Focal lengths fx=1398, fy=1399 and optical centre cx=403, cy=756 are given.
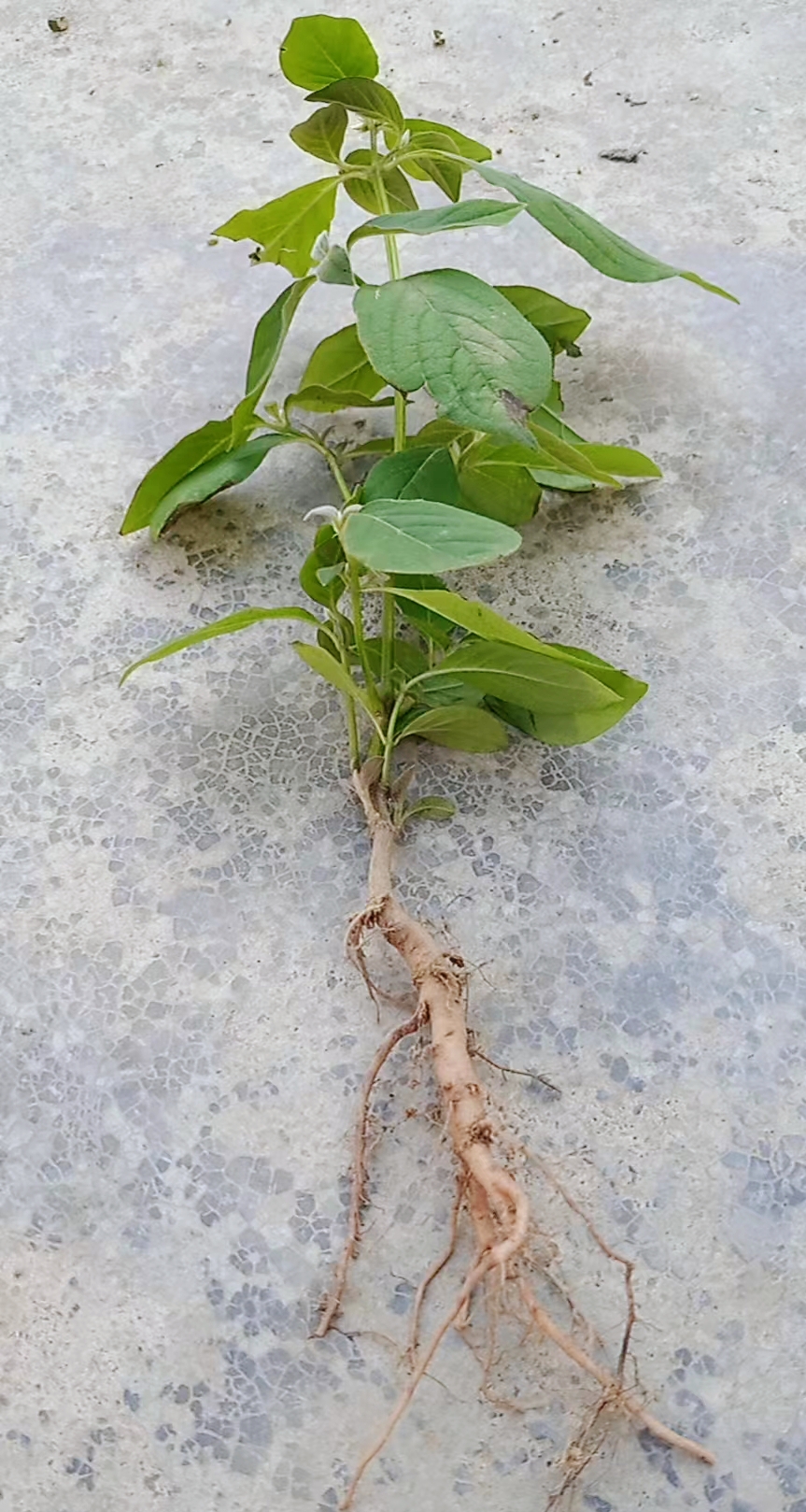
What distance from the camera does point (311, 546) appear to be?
2.93ft

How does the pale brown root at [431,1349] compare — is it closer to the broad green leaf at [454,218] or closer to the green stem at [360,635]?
the green stem at [360,635]

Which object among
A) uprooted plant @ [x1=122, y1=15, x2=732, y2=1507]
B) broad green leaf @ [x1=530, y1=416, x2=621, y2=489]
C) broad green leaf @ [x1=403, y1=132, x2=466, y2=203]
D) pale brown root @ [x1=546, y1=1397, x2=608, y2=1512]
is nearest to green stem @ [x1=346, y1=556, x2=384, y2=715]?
uprooted plant @ [x1=122, y1=15, x2=732, y2=1507]

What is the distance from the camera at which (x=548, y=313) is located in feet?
2.82

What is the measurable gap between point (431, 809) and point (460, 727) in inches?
2.0

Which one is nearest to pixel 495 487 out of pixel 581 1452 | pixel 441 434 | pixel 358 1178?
pixel 441 434

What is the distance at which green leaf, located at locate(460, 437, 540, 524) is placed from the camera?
79 centimetres

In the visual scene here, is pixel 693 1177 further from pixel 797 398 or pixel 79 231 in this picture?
pixel 79 231

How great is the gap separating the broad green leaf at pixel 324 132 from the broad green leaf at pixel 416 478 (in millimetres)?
187

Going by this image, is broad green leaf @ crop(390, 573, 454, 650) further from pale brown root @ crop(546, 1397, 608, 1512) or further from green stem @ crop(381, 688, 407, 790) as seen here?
pale brown root @ crop(546, 1397, 608, 1512)

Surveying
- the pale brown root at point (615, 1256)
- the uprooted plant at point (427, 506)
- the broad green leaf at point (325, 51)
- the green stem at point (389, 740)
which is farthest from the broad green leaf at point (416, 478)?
the pale brown root at point (615, 1256)

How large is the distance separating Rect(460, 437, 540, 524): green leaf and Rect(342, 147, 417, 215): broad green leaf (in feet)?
0.49

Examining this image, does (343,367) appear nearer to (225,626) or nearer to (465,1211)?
(225,626)

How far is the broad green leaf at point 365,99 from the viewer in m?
0.74

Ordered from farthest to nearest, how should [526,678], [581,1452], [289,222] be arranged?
[289,222], [526,678], [581,1452]
